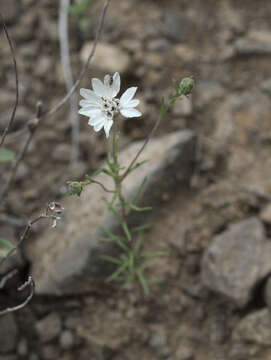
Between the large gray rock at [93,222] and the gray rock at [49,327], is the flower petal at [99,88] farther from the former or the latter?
the gray rock at [49,327]

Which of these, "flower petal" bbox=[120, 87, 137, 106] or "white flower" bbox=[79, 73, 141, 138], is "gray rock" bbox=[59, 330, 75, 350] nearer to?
"white flower" bbox=[79, 73, 141, 138]

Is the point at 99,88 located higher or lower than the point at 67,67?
lower

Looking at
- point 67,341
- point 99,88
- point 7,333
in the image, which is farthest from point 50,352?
point 99,88

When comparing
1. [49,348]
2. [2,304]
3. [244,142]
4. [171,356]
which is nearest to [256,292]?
[171,356]

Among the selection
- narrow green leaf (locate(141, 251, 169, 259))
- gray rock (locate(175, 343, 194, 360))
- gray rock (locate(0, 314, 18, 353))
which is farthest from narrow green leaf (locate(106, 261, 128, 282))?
gray rock (locate(0, 314, 18, 353))

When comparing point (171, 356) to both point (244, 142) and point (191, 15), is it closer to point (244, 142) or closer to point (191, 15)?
point (244, 142)

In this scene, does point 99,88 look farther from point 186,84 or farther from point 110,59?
point 110,59

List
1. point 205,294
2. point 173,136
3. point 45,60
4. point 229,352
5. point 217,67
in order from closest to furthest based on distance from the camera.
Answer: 1. point 229,352
2. point 205,294
3. point 173,136
4. point 217,67
5. point 45,60
